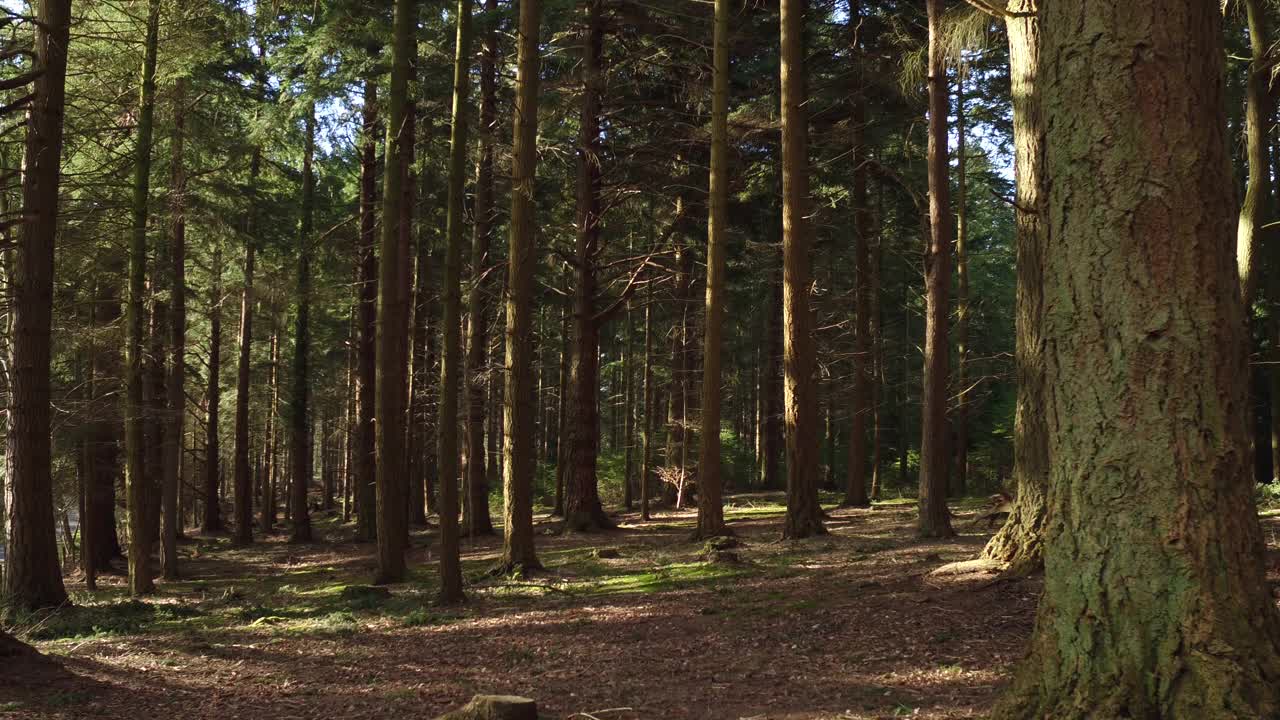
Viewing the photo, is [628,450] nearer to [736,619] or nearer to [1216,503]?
[736,619]

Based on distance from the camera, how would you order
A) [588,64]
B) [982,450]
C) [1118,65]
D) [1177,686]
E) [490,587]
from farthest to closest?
1. [982,450]
2. [588,64]
3. [490,587]
4. [1118,65]
5. [1177,686]

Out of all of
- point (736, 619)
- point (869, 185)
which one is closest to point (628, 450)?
point (869, 185)

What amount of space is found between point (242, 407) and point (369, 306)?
494 cm

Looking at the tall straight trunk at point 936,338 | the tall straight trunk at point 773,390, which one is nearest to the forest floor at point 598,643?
the tall straight trunk at point 936,338

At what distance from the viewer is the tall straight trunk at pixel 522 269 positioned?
1223cm

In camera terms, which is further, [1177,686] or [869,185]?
[869,185]

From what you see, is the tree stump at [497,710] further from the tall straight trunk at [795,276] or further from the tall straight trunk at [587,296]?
the tall straight trunk at [587,296]

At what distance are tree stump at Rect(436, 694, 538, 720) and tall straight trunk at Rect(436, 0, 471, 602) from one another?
17.9 ft

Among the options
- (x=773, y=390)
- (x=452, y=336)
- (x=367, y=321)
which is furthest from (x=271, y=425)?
(x=452, y=336)

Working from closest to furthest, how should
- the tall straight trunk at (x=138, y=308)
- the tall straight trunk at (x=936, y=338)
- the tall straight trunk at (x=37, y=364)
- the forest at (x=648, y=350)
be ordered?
1. the forest at (x=648, y=350)
2. the tall straight trunk at (x=37, y=364)
3. the tall straight trunk at (x=936, y=338)
4. the tall straight trunk at (x=138, y=308)

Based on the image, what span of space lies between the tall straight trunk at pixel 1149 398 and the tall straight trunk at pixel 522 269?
30.3 feet

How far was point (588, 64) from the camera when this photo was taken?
1822 cm

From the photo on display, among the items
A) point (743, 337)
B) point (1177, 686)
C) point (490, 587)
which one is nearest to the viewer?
point (1177, 686)

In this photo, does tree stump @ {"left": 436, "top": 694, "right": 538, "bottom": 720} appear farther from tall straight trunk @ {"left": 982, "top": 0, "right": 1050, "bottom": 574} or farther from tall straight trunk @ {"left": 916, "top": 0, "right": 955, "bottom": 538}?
tall straight trunk @ {"left": 916, "top": 0, "right": 955, "bottom": 538}
